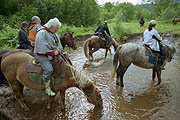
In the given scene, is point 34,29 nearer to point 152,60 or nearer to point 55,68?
point 55,68

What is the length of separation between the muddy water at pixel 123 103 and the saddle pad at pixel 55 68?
1.14 metres

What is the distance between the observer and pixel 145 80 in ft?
16.9

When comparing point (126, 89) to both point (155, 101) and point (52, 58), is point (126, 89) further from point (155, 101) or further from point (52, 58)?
point (52, 58)

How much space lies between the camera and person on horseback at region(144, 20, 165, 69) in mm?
4254

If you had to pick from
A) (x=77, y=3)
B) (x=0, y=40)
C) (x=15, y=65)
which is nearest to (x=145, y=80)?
(x=15, y=65)

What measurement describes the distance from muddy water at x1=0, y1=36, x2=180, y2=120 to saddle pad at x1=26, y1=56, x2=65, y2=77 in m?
1.14

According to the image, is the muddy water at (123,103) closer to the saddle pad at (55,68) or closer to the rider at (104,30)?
the saddle pad at (55,68)

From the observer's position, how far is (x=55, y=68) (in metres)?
2.80

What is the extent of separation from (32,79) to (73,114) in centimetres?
133

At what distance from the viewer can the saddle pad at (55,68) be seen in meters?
2.77

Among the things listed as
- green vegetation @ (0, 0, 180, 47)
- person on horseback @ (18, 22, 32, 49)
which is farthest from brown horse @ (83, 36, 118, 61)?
green vegetation @ (0, 0, 180, 47)

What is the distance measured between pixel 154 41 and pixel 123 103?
222cm

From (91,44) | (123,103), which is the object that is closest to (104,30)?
(91,44)

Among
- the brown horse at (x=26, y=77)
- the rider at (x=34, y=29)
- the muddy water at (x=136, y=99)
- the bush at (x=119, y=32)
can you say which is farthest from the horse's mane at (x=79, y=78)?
the bush at (x=119, y=32)
